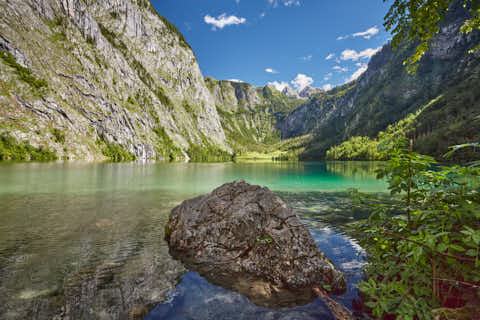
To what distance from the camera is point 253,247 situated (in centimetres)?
846

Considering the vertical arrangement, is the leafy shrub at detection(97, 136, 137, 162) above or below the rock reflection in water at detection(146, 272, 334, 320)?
above

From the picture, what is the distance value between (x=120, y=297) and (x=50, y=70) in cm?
17351

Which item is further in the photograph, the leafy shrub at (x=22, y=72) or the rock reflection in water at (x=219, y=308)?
the leafy shrub at (x=22, y=72)

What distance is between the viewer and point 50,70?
130m

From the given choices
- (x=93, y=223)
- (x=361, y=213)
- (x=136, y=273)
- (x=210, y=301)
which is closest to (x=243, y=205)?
(x=210, y=301)

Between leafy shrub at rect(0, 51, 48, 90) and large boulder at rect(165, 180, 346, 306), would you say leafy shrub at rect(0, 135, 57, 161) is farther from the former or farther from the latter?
large boulder at rect(165, 180, 346, 306)

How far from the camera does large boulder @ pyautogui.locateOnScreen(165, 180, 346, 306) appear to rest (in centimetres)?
713

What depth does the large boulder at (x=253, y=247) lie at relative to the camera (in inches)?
281

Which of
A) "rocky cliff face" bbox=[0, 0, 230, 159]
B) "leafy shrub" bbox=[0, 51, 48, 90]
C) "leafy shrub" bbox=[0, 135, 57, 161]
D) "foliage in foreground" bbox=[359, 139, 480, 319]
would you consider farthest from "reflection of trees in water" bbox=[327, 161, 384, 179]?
"leafy shrub" bbox=[0, 51, 48, 90]

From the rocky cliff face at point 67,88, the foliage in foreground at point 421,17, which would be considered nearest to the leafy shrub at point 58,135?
the rocky cliff face at point 67,88

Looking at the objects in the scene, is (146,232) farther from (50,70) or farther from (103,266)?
(50,70)

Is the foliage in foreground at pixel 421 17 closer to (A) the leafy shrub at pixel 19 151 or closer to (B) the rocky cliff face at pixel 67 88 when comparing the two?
(A) the leafy shrub at pixel 19 151

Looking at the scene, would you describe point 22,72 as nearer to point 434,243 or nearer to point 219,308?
point 219,308

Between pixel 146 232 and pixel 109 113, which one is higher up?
pixel 109 113
